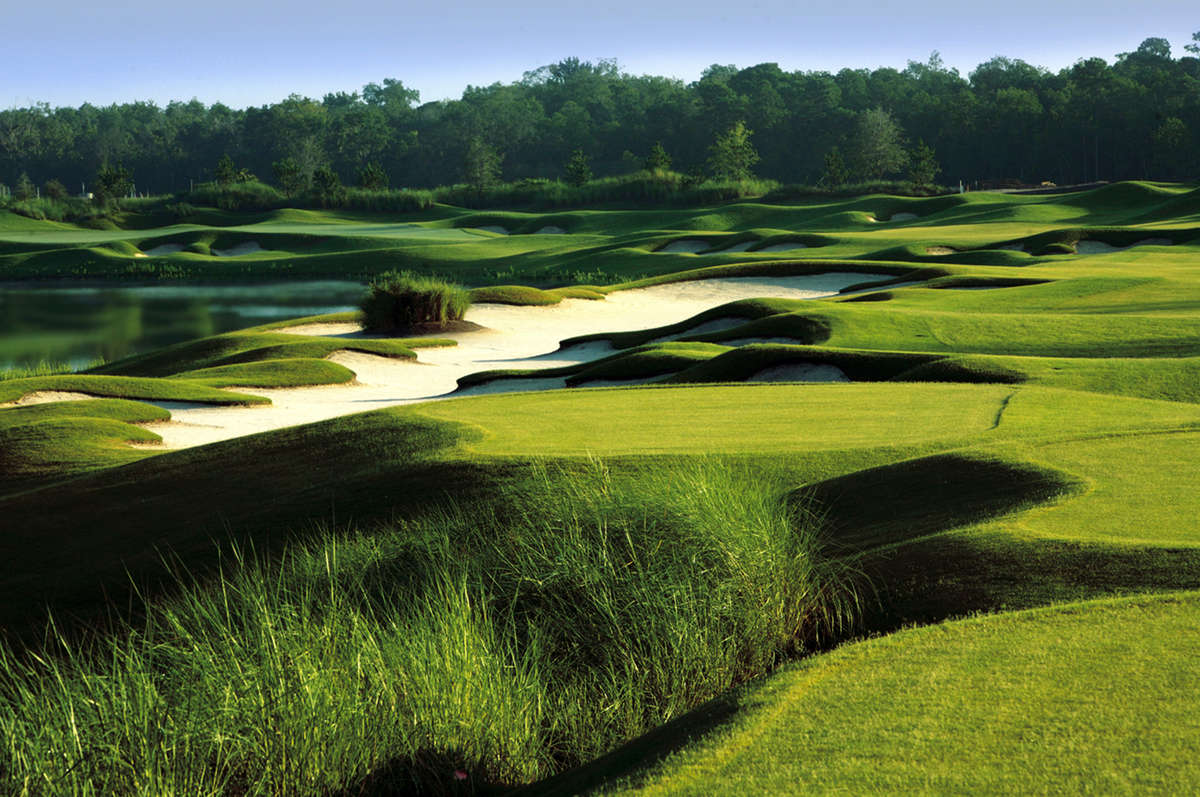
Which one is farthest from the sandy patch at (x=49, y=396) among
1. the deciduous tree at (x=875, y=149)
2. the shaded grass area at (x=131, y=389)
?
the deciduous tree at (x=875, y=149)

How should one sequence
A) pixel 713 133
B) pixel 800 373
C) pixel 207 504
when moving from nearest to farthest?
pixel 207 504, pixel 800 373, pixel 713 133

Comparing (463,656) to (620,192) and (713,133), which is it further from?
(713,133)

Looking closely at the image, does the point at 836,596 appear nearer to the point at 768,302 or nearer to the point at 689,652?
the point at 689,652

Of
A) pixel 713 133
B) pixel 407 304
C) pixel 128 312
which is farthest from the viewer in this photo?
pixel 713 133

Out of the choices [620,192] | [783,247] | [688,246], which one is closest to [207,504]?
[783,247]

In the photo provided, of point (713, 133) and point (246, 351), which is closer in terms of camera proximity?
point (246, 351)

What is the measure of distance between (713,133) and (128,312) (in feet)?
237

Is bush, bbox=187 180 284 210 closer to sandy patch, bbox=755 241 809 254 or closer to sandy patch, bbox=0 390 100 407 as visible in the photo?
sandy patch, bbox=755 241 809 254

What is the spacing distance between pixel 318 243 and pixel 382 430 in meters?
52.4

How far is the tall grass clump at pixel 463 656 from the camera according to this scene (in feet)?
14.0

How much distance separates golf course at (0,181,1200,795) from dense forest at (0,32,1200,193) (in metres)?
66.6

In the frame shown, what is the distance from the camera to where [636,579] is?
19.3 ft

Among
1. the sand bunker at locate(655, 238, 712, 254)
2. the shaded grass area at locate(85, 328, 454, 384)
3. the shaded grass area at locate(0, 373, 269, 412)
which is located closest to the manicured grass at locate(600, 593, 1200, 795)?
the shaded grass area at locate(0, 373, 269, 412)

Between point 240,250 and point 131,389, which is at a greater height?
point 240,250
